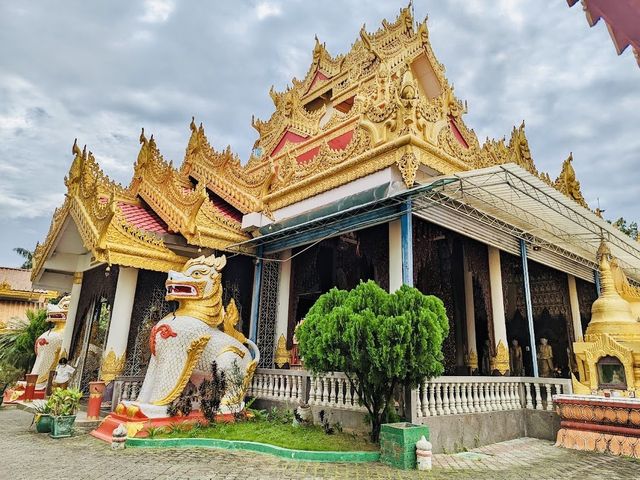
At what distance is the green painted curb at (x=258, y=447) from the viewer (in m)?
4.44

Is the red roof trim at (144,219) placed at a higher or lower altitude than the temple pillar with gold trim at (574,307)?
higher

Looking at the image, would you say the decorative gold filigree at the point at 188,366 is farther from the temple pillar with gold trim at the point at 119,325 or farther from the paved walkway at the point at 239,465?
the temple pillar with gold trim at the point at 119,325

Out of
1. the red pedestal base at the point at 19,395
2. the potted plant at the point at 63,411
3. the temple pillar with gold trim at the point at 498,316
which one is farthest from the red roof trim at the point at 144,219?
the temple pillar with gold trim at the point at 498,316

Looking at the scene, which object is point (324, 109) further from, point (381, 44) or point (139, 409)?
point (139, 409)

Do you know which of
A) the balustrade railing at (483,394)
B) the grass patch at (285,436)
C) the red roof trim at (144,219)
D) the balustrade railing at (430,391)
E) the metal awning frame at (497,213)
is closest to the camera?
the grass patch at (285,436)

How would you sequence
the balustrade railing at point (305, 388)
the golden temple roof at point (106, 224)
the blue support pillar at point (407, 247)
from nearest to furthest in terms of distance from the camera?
1. the balustrade railing at point (305, 388)
2. the blue support pillar at point (407, 247)
3. the golden temple roof at point (106, 224)

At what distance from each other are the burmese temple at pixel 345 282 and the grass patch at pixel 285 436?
0.08m

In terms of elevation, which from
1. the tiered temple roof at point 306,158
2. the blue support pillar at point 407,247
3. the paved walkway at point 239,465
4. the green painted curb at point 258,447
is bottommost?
the paved walkway at point 239,465

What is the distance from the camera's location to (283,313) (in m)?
8.39

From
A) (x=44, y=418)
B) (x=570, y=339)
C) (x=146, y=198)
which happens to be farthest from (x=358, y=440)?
(x=570, y=339)

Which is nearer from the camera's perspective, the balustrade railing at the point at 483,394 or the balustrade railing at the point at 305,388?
the balustrade railing at the point at 483,394

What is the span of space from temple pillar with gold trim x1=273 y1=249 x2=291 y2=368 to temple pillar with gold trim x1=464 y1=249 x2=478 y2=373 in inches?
149

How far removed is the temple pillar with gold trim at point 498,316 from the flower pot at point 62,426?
6834mm

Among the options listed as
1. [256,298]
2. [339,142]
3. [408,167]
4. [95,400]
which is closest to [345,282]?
[256,298]
